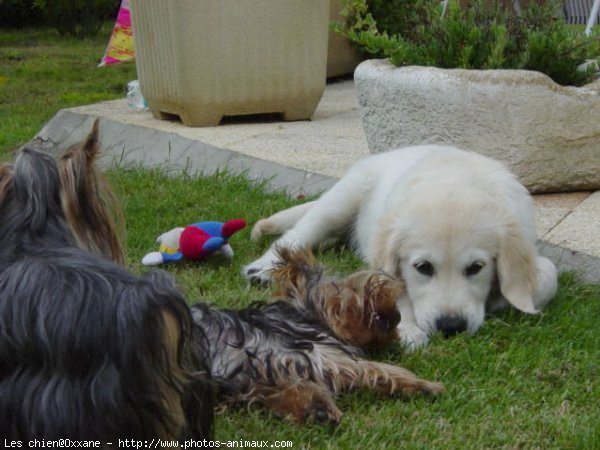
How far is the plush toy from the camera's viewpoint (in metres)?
4.76

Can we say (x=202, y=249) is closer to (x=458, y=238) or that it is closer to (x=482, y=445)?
(x=458, y=238)

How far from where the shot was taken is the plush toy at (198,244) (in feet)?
15.6

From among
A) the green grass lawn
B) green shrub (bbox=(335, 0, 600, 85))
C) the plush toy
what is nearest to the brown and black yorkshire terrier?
the green grass lawn

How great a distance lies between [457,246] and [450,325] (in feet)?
1.09

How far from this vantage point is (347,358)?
3.30 m

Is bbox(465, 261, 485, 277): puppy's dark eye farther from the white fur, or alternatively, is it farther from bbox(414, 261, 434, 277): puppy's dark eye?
bbox(414, 261, 434, 277): puppy's dark eye

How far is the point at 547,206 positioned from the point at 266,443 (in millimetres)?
3397

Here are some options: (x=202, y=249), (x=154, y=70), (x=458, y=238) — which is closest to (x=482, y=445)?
(x=458, y=238)

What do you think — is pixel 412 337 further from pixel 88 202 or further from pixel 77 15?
pixel 77 15

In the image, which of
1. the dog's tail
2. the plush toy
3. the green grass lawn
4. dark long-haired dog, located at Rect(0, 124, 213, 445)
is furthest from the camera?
the plush toy

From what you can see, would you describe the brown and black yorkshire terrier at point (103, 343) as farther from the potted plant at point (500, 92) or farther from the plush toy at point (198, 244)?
the potted plant at point (500, 92)

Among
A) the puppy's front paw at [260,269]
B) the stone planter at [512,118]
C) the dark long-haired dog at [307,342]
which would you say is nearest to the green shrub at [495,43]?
the stone planter at [512,118]

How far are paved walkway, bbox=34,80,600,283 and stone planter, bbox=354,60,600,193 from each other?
0.21 metres

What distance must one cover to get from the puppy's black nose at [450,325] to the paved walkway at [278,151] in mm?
1104
